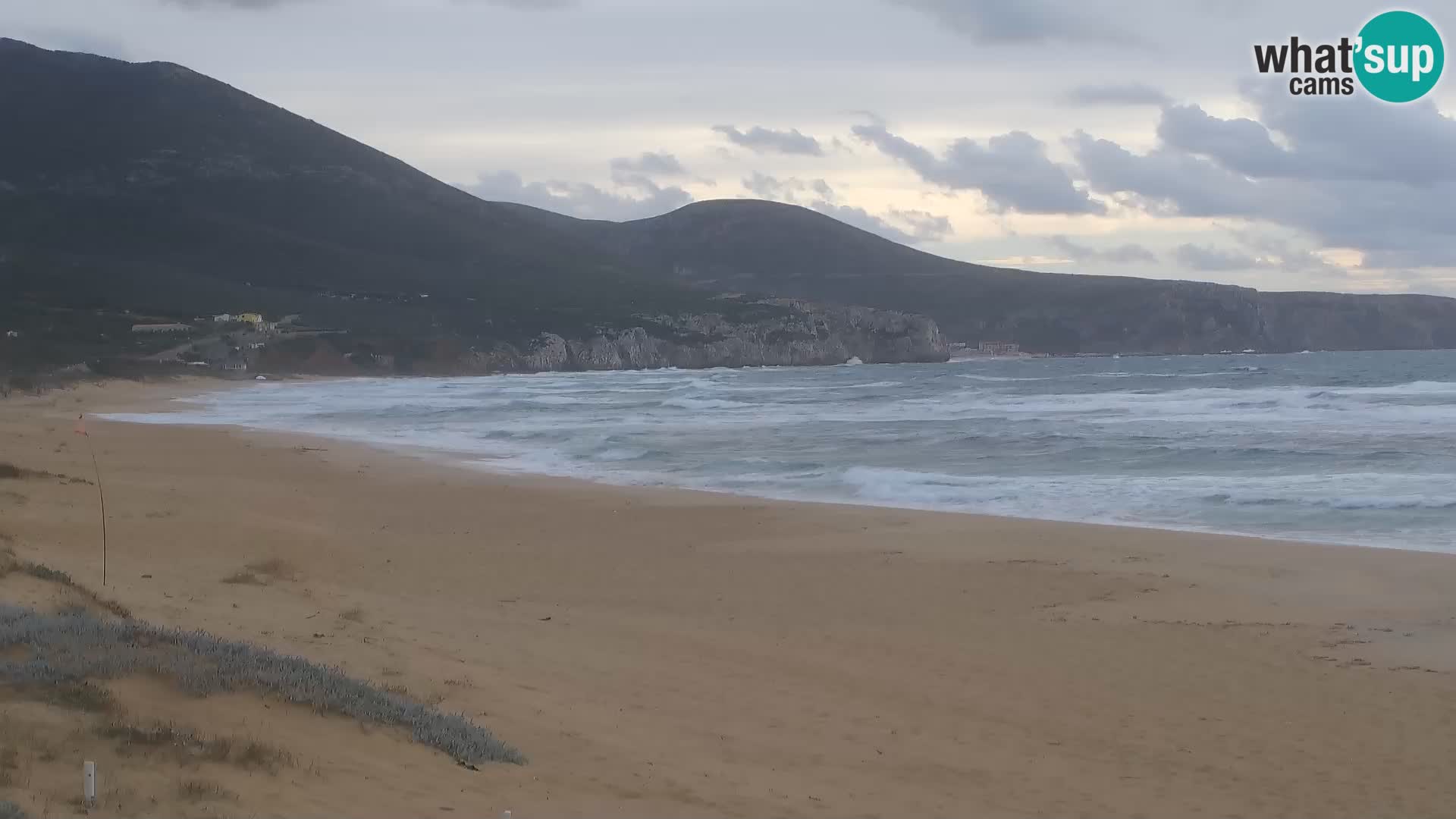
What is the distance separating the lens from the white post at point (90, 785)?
4375mm

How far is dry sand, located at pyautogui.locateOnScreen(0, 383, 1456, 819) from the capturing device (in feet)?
18.6

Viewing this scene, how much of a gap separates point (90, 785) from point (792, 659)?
5262mm

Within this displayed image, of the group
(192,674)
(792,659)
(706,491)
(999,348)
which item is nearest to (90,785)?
(192,674)

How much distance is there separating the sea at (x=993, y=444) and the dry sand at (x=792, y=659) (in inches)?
113

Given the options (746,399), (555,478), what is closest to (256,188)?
(746,399)

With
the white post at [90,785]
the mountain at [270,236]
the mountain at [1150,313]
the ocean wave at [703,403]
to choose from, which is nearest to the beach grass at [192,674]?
the white post at [90,785]

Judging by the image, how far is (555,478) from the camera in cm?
2131

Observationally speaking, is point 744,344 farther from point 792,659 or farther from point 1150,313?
point 792,659

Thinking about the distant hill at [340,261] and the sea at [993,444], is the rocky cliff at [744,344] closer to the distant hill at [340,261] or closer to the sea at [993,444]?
the distant hill at [340,261]

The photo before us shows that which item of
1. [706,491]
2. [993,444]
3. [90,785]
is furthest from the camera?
[993,444]

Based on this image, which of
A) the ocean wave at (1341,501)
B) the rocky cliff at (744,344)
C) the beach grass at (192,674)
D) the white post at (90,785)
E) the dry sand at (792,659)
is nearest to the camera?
the white post at (90,785)

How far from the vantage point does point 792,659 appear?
884cm

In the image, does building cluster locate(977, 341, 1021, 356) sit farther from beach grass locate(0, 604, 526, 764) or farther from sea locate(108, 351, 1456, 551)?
beach grass locate(0, 604, 526, 764)

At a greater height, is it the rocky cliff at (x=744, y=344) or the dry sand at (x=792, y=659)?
the rocky cliff at (x=744, y=344)
